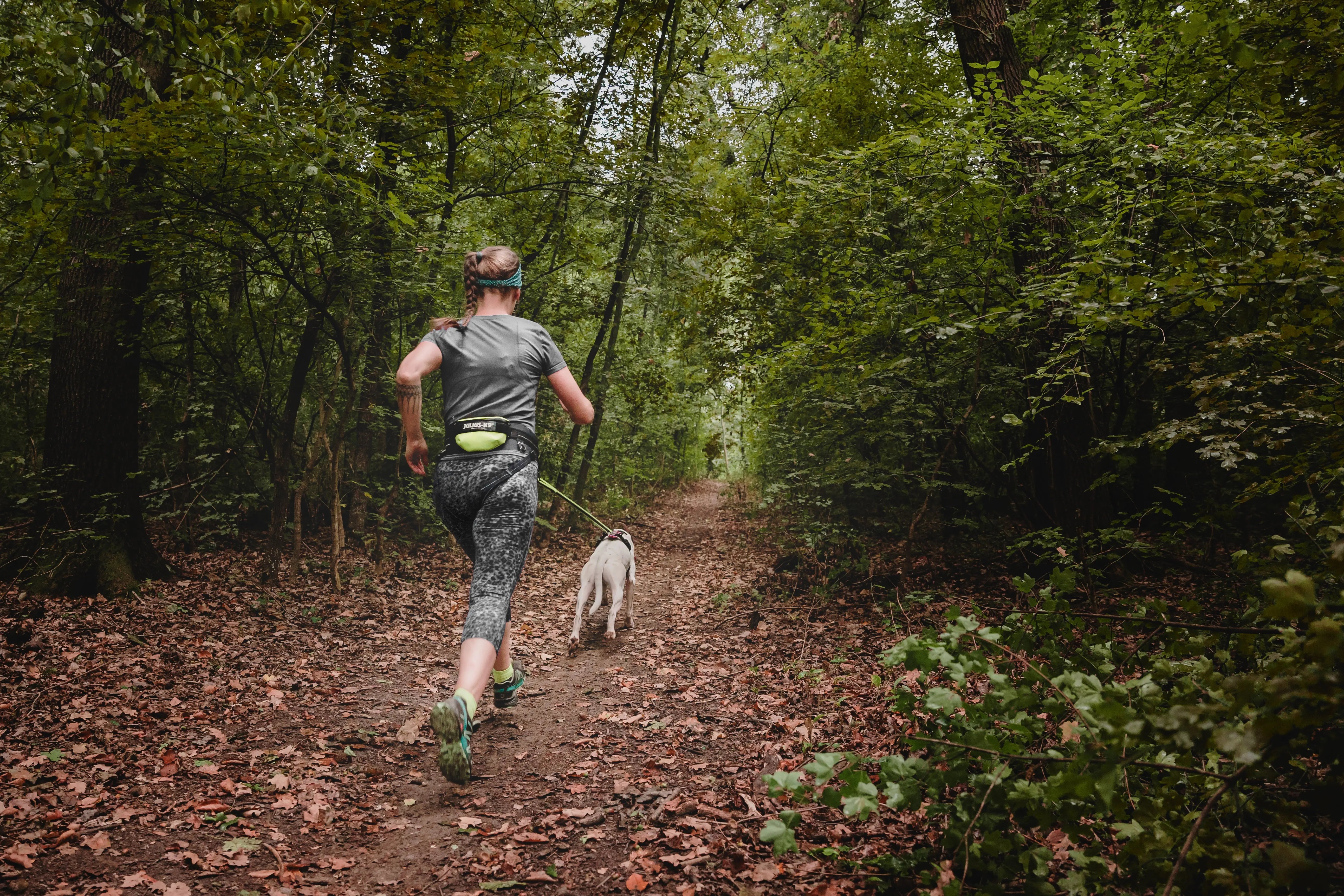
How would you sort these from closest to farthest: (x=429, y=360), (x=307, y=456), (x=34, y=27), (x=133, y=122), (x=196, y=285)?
(x=429, y=360) < (x=34, y=27) < (x=133, y=122) < (x=196, y=285) < (x=307, y=456)

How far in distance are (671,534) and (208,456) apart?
871cm

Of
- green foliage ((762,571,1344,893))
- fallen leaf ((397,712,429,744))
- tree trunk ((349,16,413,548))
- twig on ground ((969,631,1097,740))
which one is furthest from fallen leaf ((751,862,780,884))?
tree trunk ((349,16,413,548))

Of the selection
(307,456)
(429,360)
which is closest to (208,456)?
(307,456)

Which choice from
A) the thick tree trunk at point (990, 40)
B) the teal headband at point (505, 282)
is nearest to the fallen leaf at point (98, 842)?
the teal headband at point (505, 282)

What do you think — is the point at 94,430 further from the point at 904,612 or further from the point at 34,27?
the point at 904,612

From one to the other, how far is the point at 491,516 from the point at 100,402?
516 centimetres

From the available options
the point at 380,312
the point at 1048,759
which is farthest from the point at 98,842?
the point at 380,312

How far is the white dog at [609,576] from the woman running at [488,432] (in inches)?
101

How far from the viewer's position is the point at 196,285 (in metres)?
6.66

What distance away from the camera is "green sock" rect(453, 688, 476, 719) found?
3.01 meters

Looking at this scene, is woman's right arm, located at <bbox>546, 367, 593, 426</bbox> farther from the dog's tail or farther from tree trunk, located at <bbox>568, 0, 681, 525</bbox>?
tree trunk, located at <bbox>568, 0, 681, 525</bbox>

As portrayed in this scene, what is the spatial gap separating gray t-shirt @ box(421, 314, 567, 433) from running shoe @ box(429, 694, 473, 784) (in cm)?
147

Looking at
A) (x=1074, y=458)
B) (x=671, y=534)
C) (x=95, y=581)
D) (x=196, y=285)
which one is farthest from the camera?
(x=671, y=534)

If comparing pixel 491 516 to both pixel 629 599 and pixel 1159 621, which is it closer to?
pixel 1159 621
